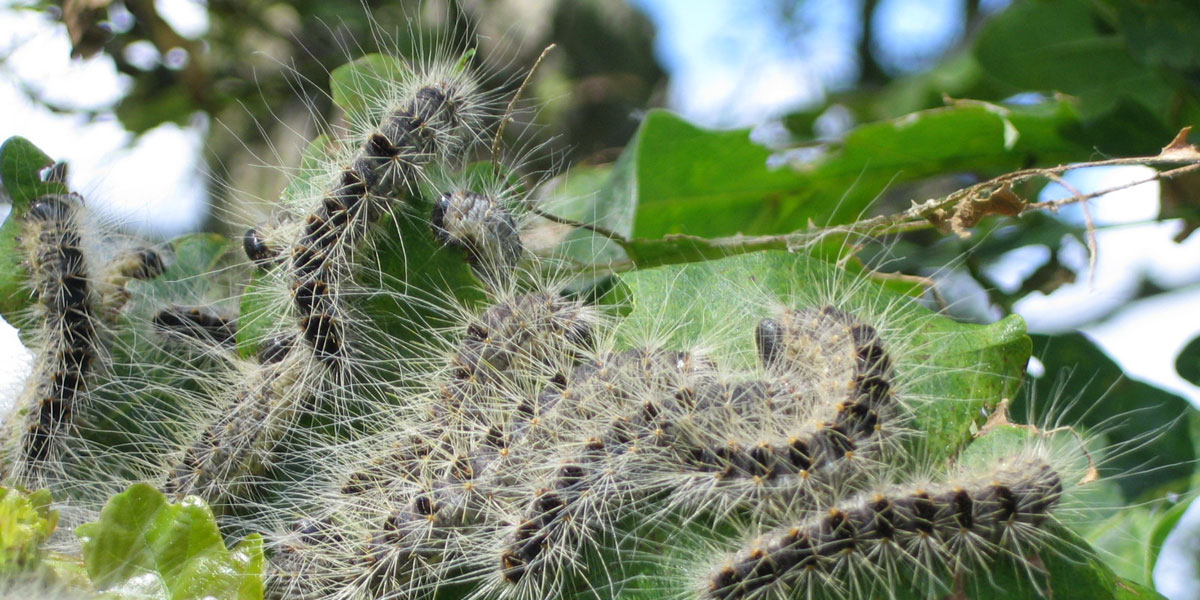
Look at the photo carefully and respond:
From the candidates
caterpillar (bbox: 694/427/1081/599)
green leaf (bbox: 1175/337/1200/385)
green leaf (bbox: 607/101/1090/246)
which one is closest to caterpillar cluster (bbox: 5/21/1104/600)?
caterpillar (bbox: 694/427/1081/599)

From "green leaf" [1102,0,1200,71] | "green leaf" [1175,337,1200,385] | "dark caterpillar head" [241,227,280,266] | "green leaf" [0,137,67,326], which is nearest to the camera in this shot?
"dark caterpillar head" [241,227,280,266]

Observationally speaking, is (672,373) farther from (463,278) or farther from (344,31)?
(344,31)

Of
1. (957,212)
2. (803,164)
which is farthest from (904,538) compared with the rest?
(803,164)

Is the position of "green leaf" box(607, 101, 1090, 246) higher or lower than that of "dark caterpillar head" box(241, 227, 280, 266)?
lower

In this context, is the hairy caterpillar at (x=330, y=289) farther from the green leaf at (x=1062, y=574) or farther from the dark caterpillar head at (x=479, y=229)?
the green leaf at (x=1062, y=574)

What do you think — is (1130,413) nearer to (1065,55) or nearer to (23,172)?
(1065,55)

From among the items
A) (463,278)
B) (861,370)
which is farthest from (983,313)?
(463,278)

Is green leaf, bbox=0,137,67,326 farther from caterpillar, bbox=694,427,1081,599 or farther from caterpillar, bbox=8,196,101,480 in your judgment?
caterpillar, bbox=694,427,1081,599
